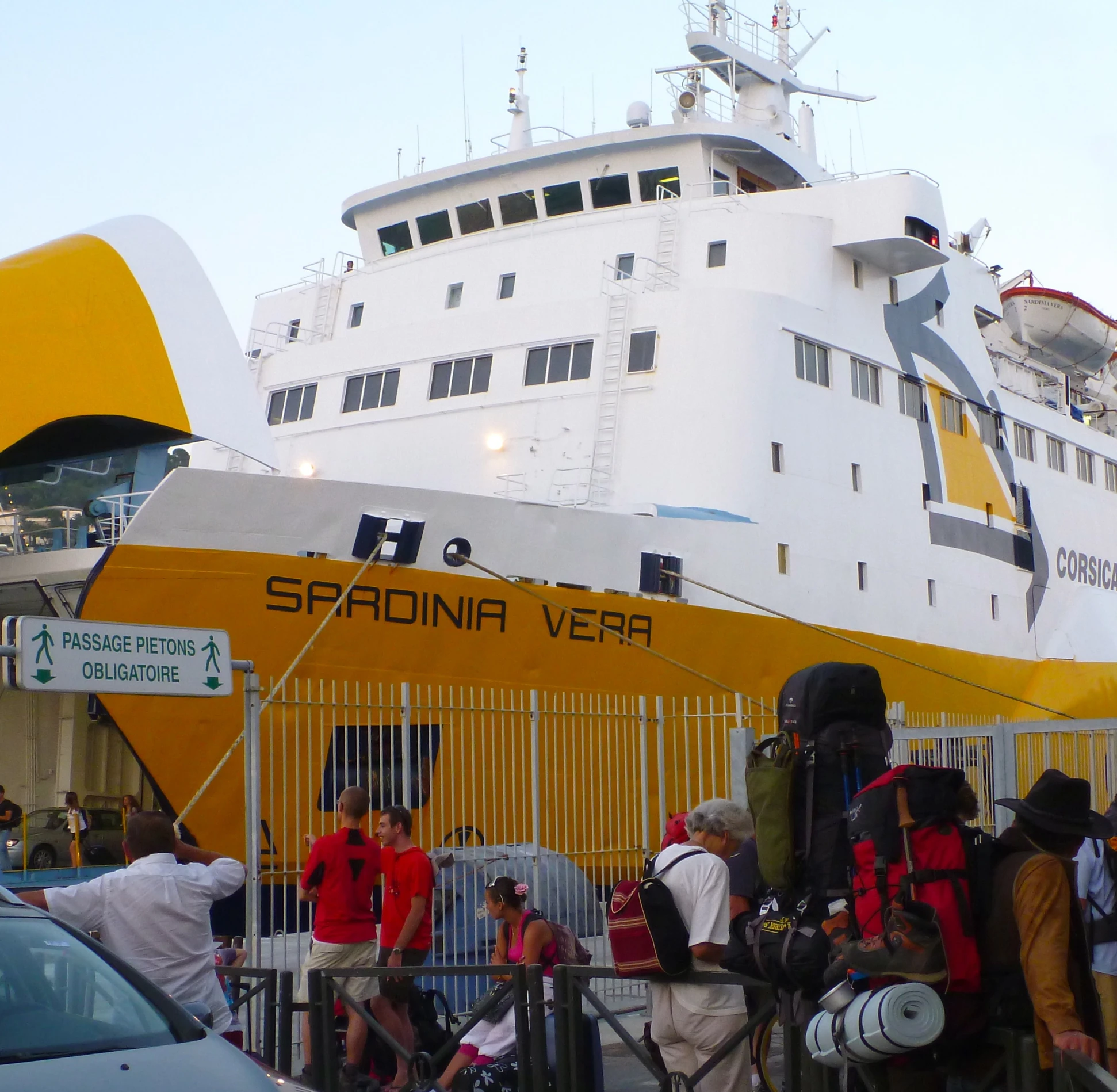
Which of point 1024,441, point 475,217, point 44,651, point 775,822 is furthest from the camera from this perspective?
point 1024,441

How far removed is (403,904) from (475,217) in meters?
12.4

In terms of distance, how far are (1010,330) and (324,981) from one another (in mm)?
19555

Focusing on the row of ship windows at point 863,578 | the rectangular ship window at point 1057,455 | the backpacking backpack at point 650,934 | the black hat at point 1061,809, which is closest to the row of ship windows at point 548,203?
the row of ship windows at point 863,578

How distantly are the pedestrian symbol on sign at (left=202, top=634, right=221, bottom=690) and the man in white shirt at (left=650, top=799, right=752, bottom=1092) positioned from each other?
2263 mm

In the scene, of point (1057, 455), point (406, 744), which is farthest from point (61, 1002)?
point (1057, 455)

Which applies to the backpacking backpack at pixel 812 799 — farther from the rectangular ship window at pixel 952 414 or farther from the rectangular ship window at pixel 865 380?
the rectangular ship window at pixel 952 414

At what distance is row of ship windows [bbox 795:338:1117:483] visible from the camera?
15633 mm

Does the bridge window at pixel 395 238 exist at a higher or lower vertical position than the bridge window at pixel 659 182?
lower

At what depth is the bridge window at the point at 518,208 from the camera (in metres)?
17.4

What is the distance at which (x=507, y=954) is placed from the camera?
6211 mm

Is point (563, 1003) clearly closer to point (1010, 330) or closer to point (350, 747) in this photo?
point (350, 747)

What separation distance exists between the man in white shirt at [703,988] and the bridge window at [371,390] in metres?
11.7

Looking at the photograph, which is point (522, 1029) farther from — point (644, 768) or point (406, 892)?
point (644, 768)

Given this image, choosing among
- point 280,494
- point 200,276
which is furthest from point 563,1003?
point 200,276
